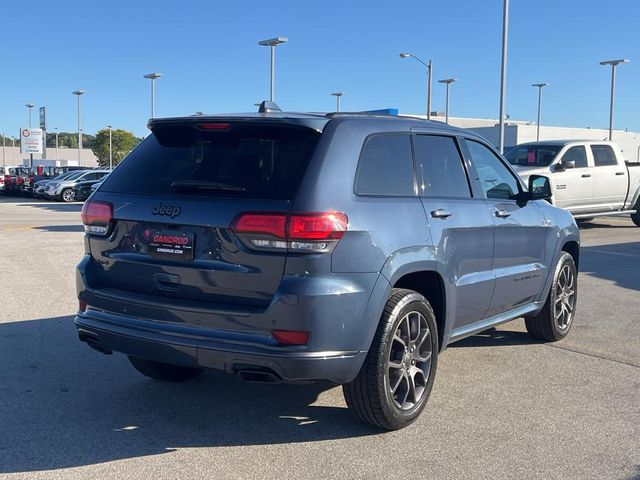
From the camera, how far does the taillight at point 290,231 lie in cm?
365

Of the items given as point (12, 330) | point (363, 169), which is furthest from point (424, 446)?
point (12, 330)

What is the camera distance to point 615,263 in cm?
1148

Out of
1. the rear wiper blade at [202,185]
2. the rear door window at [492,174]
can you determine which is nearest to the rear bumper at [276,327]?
the rear wiper blade at [202,185]

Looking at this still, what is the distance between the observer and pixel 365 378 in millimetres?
4059

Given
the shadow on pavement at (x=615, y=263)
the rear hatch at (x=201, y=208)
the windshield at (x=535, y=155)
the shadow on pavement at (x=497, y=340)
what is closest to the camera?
the rear hatch at (x=201, y=208)

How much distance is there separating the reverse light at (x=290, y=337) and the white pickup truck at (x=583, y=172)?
477 inches

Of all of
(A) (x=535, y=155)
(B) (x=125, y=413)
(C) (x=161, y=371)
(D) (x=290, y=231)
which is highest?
(A) (x=535, y=155)

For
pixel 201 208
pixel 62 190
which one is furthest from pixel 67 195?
pixel 201 208

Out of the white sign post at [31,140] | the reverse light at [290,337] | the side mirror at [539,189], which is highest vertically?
the white sign post at [31,140]

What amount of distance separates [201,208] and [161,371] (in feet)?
5.70

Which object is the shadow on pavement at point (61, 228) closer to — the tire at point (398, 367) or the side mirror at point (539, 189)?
the side mirror at point (539, 189)

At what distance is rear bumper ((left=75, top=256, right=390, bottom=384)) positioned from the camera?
3.65 meters

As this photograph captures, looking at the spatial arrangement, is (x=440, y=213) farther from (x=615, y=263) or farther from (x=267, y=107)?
(x=615, y=263)

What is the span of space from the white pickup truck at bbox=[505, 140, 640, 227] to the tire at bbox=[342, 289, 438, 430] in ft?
36.6
